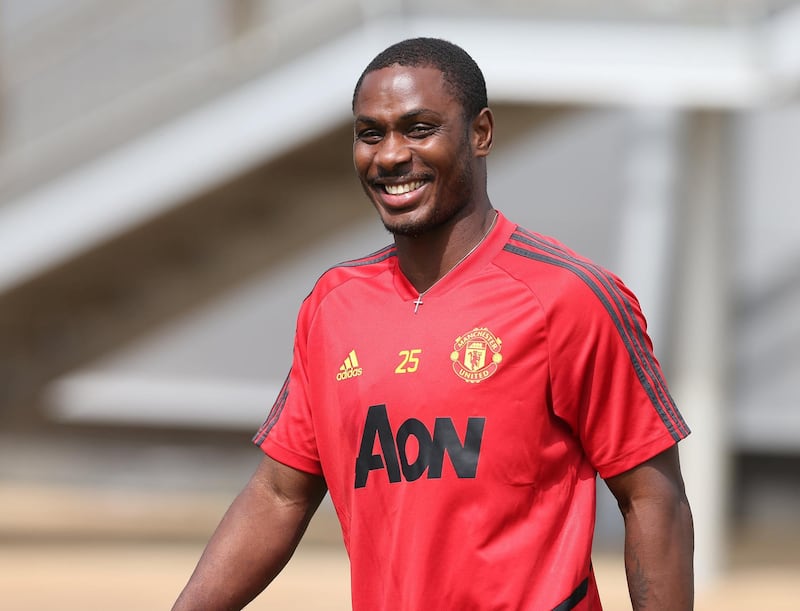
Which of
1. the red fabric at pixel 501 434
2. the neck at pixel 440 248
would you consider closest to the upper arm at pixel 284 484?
the red fabric at pixel 501 434

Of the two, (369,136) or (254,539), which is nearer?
(369,136)

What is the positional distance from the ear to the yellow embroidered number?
0.41 m

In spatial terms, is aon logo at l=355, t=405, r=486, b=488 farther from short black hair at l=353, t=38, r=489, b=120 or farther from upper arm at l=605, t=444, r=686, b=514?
short black hair at l=353, t=38, r=489, b=120

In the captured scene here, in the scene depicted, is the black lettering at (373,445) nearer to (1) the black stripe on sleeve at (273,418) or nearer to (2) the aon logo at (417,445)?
(2) the aon logo at (417,445)

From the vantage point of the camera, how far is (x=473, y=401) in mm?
2828

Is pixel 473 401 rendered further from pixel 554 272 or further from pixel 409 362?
pixel 554 272

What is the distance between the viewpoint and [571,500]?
286cm

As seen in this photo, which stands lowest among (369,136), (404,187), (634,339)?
(634,339)

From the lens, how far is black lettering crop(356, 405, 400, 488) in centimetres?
288

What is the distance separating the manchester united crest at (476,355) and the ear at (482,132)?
372 millimetres

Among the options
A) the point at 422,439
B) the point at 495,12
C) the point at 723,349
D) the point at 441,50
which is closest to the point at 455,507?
the point at 422,439

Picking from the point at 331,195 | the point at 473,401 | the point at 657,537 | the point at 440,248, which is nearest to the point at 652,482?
the point at 657,537

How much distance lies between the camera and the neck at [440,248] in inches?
118

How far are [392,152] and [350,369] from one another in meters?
0.45
